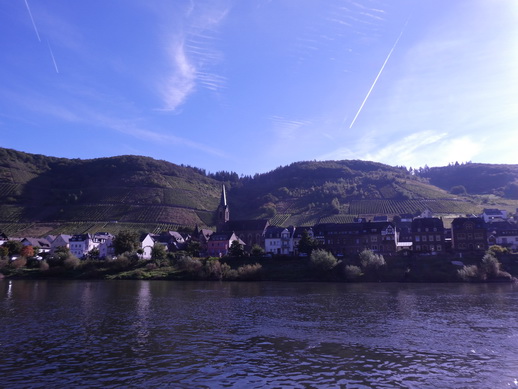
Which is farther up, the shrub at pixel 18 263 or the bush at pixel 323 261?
the bush at pixel 323 261

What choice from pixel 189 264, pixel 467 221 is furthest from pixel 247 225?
pixel 467 221

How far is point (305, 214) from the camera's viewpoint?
186125mm

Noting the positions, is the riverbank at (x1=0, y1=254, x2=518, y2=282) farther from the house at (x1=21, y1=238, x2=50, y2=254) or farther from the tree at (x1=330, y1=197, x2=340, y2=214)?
the tree at (x1=330, y1=197, x2=340, y2=214)

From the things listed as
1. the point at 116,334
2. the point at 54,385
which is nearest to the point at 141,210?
the point at 116,334

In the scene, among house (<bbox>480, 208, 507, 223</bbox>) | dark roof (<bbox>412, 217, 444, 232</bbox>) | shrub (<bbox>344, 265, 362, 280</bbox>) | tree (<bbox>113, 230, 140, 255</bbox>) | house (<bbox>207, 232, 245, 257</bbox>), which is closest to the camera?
shrub (<bbox>344, 265, 362, 280</bbox>)

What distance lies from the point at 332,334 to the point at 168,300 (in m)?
27.9

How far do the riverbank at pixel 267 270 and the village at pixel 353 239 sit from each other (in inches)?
223

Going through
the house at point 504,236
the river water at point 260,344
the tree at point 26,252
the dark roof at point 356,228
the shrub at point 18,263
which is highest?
the dark roof at point 356,228

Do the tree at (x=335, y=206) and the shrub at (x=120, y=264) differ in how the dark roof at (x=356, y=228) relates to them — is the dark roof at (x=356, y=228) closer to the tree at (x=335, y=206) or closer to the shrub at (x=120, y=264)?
the shrub at (x=120, y=264)

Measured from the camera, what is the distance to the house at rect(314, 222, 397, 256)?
4145 inches

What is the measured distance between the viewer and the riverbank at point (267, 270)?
82.3 metres

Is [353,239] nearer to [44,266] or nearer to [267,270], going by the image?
[267,270]

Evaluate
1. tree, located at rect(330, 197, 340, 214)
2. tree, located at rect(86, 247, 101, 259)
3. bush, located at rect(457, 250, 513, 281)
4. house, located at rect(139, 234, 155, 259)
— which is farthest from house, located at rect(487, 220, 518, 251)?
tree, located at rect(86, 247, 101, 259)

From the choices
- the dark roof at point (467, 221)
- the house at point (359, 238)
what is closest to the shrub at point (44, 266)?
the house at point (359, 238)
